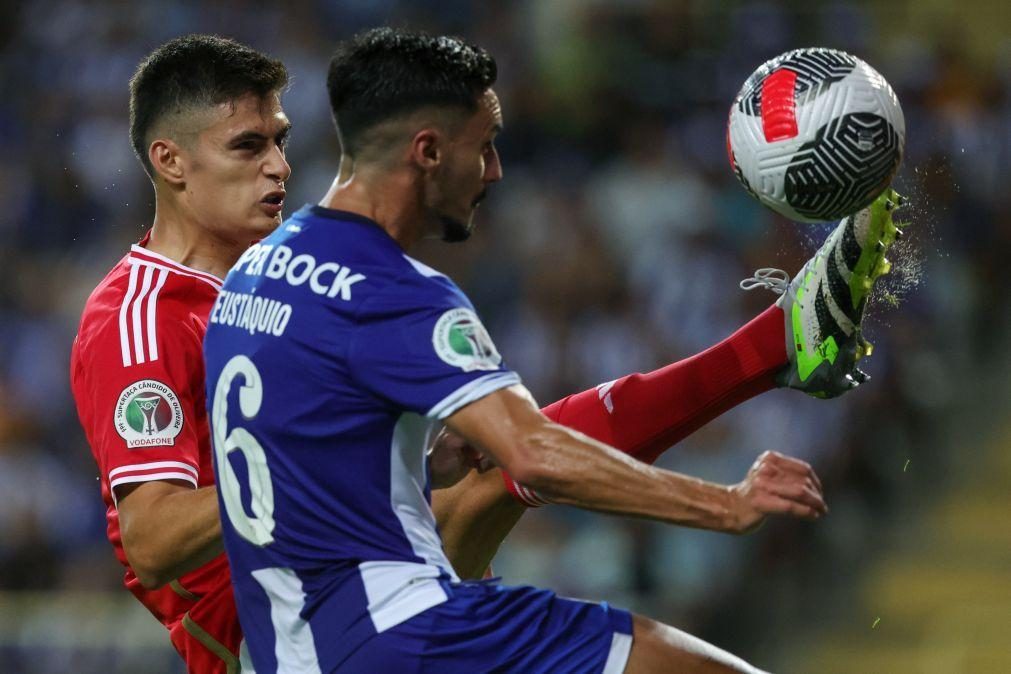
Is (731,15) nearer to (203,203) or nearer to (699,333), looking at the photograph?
(699,333)

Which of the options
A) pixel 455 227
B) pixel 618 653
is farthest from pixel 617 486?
pixel 455 227

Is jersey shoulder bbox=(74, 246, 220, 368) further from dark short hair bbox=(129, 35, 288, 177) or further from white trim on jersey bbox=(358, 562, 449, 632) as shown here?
white trim on jersey bbox=(358, 562, 449, 632)

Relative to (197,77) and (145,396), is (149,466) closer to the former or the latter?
(145,396)

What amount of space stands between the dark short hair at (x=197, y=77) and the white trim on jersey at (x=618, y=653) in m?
1.86

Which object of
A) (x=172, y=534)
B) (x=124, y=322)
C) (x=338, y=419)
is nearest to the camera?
(x=338, y=419)

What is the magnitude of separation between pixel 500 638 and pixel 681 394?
1430 millimetres

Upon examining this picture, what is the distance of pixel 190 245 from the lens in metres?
4.11

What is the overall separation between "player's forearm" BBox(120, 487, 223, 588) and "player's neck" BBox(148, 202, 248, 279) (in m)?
0.75

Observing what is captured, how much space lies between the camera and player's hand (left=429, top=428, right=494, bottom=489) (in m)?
3.72

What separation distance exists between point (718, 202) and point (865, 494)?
1848 mm

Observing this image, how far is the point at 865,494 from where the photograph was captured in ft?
26.4

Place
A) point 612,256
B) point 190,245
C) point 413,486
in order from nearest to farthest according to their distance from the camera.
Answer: point 413,486, point 190,245, point 612,256

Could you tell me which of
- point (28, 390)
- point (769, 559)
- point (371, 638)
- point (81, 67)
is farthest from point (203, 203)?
point (81, 67)

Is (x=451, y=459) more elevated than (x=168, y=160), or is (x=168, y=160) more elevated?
(x=168, y=160)
